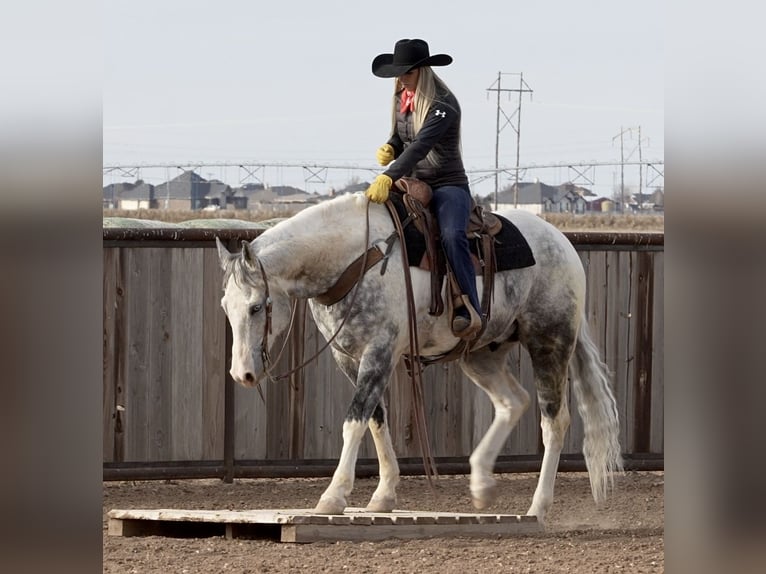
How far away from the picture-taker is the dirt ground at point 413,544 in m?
6.00

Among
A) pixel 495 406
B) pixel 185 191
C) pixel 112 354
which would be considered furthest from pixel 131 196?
pixel 495 406

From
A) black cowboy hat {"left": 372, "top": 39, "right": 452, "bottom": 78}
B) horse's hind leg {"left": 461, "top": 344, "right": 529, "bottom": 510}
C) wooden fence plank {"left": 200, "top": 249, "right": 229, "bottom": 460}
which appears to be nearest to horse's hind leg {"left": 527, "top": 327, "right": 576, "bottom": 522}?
horse's hind leg {"left": 461, "top": 344, "right": 529, "bottom": 510}

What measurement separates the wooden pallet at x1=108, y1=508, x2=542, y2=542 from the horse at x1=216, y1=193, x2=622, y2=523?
0.22 metres

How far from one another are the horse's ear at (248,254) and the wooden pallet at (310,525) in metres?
1.38

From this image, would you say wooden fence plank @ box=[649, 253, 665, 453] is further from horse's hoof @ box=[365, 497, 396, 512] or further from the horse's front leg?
the horse's front leg

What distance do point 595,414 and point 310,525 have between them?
2308 mm

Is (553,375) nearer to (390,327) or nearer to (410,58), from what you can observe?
(390,327)

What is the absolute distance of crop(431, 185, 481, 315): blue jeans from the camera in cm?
714

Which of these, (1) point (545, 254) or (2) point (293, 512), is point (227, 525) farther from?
(1) point (545, 254)

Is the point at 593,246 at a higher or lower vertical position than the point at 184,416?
higher
